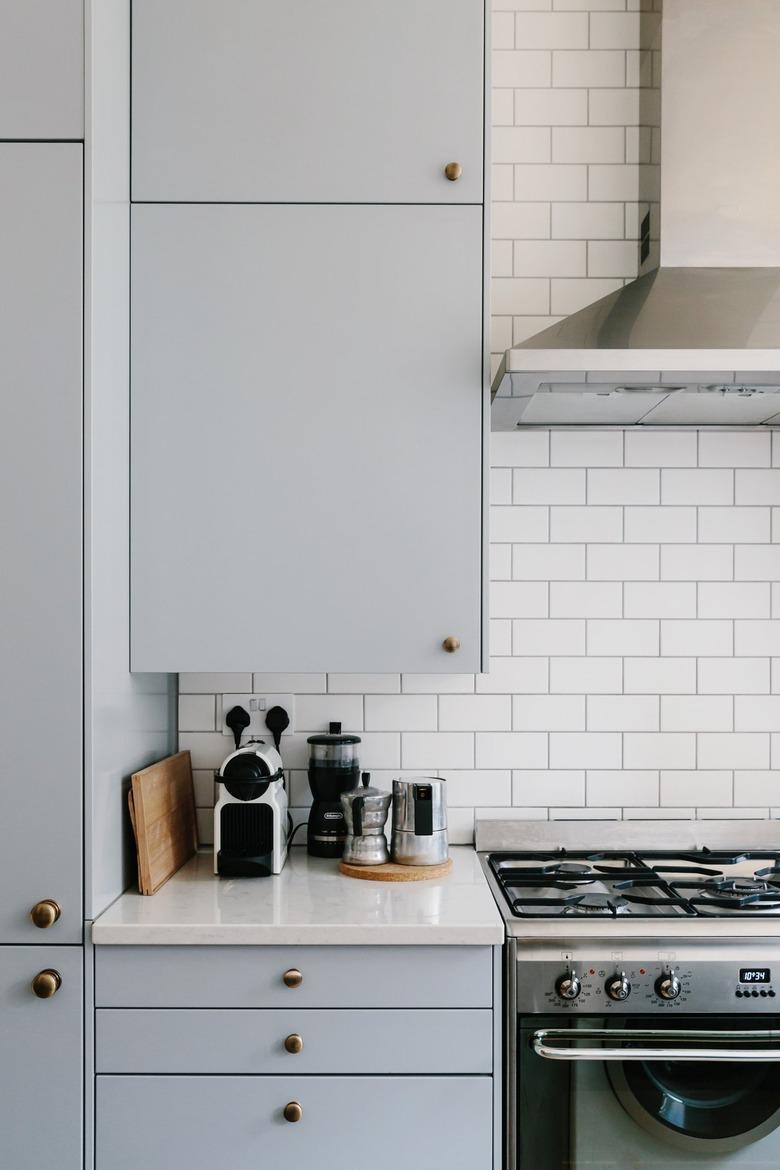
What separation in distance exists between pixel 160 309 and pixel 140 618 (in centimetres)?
64

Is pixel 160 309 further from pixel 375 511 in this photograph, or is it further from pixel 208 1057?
pixel 208 1057

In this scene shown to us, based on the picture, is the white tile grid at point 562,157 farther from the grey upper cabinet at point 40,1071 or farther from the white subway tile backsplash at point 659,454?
the grey upper cabinet at point 40,1071

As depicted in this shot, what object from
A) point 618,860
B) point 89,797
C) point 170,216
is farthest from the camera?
point 618,860

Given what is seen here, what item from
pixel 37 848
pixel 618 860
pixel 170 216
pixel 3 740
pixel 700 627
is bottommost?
pixel 618 860

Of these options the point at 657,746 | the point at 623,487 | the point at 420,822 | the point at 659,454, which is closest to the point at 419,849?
the point at 420,822

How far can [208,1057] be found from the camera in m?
Result: 1.64

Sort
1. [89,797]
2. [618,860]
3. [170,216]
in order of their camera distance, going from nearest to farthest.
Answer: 1. [89,797]
2. [170,216]
3. [618,860]

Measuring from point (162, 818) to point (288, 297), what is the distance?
112 centimetres

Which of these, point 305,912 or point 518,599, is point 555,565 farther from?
point 305,912

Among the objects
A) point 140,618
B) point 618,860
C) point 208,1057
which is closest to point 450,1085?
point 208,1057

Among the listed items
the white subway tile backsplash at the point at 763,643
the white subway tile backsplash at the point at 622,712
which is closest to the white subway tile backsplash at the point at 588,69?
the white subway tile backsplash at the point at 763,643

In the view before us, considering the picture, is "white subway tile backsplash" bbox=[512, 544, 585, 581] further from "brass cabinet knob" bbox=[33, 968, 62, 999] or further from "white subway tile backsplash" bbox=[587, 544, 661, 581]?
"brass cabinet knob" bbox=[33, 968, 62, 999]

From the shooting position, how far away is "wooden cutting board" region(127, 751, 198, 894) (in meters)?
1.79

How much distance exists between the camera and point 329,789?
2145 millimetres
